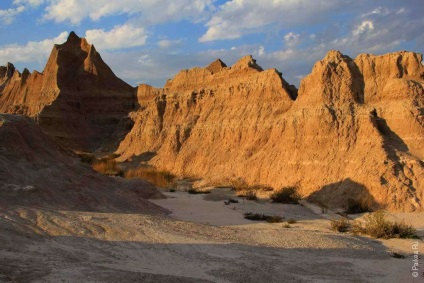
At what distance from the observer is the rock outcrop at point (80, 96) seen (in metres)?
54.6

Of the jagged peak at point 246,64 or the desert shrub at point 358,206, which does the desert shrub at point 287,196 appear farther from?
the jagged peak at point 246,64

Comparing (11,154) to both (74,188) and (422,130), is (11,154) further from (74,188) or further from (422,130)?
(422,130)

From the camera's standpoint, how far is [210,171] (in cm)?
3225

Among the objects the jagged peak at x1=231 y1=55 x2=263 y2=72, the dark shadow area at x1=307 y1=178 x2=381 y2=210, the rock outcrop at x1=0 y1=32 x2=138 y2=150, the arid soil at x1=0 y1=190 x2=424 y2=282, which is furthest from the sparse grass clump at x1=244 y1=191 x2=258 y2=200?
the rock outcrop at x1=0 y1=32 x2=138 y2=150

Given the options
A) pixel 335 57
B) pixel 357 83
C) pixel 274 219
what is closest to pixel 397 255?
pixel 274 219

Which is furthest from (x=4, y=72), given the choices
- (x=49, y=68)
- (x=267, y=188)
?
(x=267, y=188)

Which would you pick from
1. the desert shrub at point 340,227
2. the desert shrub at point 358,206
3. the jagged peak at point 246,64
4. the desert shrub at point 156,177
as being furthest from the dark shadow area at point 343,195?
the jagged peak at point 246,64

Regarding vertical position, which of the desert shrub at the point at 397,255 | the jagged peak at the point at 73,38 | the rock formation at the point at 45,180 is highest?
the jagged peak at the point at 73,38

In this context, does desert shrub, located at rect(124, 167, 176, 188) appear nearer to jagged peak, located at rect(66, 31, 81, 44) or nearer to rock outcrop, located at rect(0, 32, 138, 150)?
rock outcrop, located at rect(0, 32, 138, 150)

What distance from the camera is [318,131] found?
23875 millimetres

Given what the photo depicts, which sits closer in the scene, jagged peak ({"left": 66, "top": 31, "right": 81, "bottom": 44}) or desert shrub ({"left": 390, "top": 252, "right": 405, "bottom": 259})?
desert shrub ({"left": 390, "top": 252, "right": 405, "bottom": 259})

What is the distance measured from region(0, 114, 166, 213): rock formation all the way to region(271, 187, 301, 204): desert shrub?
688cm

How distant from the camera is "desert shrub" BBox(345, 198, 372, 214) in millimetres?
18312

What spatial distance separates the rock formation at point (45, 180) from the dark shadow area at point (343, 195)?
8.05 meters
